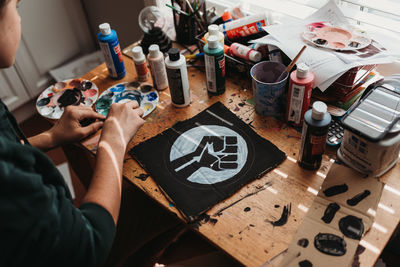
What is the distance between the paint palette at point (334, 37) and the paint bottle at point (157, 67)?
1.41 feet

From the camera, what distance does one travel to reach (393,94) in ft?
2.57

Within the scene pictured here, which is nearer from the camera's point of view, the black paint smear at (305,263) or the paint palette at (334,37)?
the black paint smear at (305,263)

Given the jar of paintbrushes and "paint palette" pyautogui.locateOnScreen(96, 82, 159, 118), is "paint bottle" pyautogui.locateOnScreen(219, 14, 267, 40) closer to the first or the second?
the jar of paintbrushes

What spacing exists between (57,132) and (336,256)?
30.4 inches

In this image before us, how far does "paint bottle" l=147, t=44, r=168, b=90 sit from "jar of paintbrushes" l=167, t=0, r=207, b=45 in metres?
0.22

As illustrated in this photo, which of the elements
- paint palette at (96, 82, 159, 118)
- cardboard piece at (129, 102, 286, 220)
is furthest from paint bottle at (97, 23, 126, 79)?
cardboard piece at (129, 102, 286, 220)

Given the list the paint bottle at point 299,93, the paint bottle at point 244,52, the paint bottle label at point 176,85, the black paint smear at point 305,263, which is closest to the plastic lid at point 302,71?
the paint bottle at point 299,93

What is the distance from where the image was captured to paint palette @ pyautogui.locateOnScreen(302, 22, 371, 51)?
97cm

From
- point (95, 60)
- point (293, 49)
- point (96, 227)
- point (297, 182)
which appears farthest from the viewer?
point (95, 60)

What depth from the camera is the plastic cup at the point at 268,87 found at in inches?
36.1

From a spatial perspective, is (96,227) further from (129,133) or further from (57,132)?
(57,132)

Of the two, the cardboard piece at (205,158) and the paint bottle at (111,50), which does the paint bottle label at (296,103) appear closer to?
the cardboard piece at (205,158)

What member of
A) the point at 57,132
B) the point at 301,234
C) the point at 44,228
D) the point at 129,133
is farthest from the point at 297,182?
the point at 57,132

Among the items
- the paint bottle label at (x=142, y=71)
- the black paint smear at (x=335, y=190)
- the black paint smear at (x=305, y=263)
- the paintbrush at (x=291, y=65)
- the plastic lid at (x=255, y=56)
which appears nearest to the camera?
the black paint smear at (x=305, y=263)
